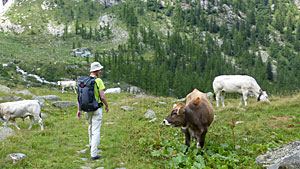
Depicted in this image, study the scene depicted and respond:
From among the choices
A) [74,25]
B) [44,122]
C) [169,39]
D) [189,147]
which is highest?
[74,25]

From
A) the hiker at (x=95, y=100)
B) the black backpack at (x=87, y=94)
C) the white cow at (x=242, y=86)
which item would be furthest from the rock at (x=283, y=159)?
the white cow at (x=242, y=86)

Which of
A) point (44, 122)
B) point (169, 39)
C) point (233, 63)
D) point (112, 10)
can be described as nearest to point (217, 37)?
point (233, 63)

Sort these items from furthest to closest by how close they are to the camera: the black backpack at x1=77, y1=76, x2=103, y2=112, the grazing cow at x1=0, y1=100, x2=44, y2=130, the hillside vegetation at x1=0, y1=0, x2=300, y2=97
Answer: the hillside vegetation at x1=0, y1=0, x2=300, y2=97 < the grazing cow at x1=0, y1=100, x2=44, y2=130 < the black backpack at x1=77, y1=76, x2=103, y2=112

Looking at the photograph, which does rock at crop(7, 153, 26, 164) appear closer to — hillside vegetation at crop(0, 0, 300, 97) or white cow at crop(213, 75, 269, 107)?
white cow at crop(213, 75, 269, 107)

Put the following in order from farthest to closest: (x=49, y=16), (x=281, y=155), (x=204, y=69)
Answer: (x=49, y=16)
(x=204, y=69)
(x=281, y=155)

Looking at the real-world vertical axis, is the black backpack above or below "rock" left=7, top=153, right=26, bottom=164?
above

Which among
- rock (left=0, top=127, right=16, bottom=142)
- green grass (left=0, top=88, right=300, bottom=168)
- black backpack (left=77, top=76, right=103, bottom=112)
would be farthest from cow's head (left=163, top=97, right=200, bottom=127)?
rock (left=0, top=127, right=16, bottom=142)

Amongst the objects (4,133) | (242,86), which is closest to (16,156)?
(4,133)

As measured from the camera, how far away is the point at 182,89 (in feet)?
285

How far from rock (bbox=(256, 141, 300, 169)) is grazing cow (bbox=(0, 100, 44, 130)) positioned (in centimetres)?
1093

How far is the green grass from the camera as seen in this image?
6785 millimetres

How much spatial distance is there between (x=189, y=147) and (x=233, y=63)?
139m

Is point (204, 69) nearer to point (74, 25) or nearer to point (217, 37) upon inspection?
point (217, 37)

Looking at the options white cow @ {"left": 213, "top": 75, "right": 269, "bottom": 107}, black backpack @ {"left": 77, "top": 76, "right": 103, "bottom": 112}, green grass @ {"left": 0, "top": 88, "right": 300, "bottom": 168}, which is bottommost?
green grass @ {"left": 0, "top": 88, "right": 300, "bottom": 168}
